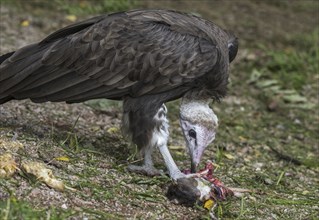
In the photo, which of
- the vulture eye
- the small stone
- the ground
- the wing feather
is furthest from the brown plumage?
the small stone

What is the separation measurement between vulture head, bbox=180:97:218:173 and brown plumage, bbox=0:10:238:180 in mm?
138

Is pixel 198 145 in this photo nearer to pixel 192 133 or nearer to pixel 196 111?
pixel 192 133

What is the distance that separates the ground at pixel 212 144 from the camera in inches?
205

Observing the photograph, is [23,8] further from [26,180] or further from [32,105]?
[26,180]

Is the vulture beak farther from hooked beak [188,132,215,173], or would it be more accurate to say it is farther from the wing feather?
the wing feather

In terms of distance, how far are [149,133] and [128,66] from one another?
22.9 inches

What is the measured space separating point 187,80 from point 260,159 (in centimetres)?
185

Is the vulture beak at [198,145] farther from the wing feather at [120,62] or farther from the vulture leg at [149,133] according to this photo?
the wing feather at [120,62]

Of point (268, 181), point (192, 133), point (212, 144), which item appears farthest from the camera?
point (212, 144)

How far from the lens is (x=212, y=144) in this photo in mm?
7605

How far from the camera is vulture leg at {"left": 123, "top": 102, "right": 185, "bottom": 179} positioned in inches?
234

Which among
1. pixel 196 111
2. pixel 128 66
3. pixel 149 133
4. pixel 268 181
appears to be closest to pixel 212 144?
pixel 268 181

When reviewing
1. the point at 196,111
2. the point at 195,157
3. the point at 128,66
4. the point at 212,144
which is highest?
the point at 128,66

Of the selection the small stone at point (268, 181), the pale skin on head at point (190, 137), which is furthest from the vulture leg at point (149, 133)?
the small stone at point (268, 181)
